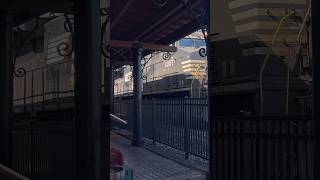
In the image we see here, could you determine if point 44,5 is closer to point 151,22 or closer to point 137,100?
point 151,22

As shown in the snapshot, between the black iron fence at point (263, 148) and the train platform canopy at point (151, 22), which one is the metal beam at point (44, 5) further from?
the train platform canopy at point (151, 22)

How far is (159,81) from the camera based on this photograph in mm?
26156

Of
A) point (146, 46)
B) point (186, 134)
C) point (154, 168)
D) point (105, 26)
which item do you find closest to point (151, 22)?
point (146, 46)

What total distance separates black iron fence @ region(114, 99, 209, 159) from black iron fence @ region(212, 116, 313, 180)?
5687mm

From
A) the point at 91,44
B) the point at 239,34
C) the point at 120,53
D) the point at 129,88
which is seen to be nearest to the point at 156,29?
the point at 120,53

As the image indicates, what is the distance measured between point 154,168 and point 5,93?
5.42 m

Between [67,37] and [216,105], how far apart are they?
271cm

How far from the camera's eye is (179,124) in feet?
43.9

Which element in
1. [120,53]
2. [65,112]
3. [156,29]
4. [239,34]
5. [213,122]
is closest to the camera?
[213,122]

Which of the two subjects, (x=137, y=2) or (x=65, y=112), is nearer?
(x=65, y=112)

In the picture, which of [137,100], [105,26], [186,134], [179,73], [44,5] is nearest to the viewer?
[105,26]

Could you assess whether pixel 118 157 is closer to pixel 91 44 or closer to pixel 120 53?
pixel 91 44

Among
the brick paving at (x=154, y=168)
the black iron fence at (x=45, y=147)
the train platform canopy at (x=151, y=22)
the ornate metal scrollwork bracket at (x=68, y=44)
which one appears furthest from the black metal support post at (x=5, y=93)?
the train platform canopy at (x=151, y=22)

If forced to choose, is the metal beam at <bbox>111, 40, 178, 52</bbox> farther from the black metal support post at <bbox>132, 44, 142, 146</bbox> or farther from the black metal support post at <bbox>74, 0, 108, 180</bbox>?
the black metal support post at <bbox>74, 0, 108, 180</bbox>
